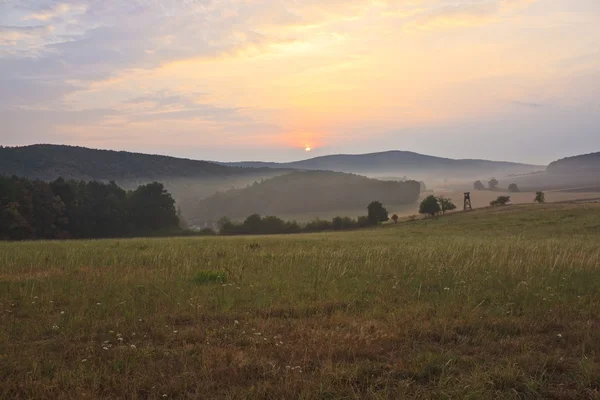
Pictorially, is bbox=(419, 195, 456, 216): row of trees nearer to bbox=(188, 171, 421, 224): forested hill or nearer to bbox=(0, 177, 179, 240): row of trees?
bbox=(0, 177, 179, 240): row of trees

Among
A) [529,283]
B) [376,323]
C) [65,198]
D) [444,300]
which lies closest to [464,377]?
[376,323]

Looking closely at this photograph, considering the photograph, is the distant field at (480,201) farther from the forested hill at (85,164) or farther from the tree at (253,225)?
the forested hill at (85,164)

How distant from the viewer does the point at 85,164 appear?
14262cm

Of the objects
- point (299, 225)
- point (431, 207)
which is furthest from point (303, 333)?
point (299, 225)

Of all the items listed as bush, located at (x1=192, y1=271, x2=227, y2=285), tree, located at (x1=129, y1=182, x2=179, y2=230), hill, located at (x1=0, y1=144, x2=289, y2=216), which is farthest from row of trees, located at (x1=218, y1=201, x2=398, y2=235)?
bush, located at (x1=192, y1=271, x2=227, y2=285)

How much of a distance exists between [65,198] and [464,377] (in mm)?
74302

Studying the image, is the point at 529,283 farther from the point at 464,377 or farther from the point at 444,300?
the point at 464,377

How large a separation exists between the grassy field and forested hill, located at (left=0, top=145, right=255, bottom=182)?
395 feet

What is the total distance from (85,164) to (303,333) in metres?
153

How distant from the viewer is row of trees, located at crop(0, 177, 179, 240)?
188 ft

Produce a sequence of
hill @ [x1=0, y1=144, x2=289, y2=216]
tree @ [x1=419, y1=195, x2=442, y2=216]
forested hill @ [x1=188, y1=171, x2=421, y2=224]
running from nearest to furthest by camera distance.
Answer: tree @ [x1=419, y1=195, x2=442, y2=216]
hill @ [x1=0, y1=144, x2=289, y2=216]
forested hill @ [x1=188, y1=171, x2=421, y2=224]

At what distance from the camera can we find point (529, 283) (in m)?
8.50

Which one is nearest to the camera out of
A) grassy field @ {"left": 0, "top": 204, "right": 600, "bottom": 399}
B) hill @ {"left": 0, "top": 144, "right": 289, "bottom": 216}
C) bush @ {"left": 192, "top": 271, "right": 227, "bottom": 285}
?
grassy field @ {"left": 0, "top": 204, "right": 600, "bottom": 399}

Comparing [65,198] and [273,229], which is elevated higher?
[65,198]
